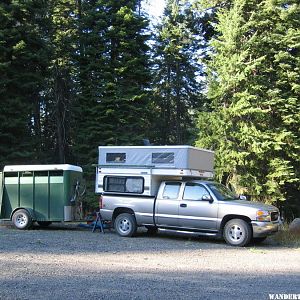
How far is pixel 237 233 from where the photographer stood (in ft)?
44.3

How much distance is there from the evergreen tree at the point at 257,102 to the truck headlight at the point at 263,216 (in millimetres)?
9288

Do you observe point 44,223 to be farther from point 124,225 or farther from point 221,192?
point 221,192

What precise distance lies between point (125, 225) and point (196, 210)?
2.64 meters

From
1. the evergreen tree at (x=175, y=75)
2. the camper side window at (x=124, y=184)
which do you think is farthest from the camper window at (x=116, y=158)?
the evergreen tree at (x=175, y=75)

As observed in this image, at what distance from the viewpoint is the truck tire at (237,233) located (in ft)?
43.7

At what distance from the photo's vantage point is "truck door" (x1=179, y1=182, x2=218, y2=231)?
13.9 meters

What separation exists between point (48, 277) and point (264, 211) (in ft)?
23.5

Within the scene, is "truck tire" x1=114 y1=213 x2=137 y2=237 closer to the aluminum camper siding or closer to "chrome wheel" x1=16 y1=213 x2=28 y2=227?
the aluminum camper siding

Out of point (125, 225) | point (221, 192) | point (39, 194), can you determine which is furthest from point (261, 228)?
point (39, 194)

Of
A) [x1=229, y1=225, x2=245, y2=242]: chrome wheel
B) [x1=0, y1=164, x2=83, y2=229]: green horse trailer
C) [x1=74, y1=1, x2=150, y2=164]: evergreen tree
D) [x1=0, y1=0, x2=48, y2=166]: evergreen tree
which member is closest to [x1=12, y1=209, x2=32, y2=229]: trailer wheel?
[x1=0, y1=164, x2=83, y2=229]: green horse trailer

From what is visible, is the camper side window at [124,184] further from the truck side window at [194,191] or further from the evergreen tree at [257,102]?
the evergreen tree at [257,102]

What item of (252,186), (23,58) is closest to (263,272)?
(252,186)

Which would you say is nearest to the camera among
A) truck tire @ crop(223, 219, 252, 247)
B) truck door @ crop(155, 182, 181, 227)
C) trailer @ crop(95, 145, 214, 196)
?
truck tire @ crop(223, 219, 252, 247)

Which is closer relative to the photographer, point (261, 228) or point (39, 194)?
point (261, 228)
